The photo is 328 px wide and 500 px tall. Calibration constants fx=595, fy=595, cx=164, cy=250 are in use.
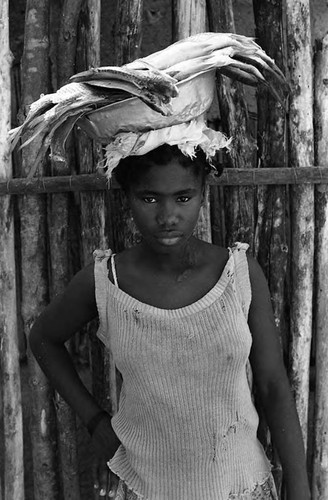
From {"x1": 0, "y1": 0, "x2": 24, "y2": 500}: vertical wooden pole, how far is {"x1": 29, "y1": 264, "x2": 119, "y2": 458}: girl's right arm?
0.23m

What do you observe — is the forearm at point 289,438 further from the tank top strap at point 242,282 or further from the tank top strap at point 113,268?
the tank top strap at point 113,268

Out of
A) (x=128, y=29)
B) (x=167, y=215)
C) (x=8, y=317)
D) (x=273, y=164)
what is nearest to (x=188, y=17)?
(x=128, y=29)

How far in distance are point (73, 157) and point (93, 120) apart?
1.77ft

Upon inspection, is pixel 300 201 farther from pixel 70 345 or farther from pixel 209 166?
pixel 70 345

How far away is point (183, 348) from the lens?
145 cm

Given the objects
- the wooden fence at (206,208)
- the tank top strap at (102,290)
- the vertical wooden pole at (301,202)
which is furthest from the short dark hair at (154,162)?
the vertical wooden pole at (301,202)

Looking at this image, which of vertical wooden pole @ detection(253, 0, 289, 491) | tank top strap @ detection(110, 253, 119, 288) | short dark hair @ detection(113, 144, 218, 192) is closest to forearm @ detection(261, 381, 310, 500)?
vertical wooden pole @ detection(253, 0, 289, 491)

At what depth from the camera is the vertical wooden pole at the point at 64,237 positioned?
183cm

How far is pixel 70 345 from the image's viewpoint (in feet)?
7.16

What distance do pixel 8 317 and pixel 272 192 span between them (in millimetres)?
Answer: 934

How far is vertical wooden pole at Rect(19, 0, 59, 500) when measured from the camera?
6.09 ft

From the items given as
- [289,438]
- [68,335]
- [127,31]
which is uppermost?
[127,31]

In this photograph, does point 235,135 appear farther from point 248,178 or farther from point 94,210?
point 94,210

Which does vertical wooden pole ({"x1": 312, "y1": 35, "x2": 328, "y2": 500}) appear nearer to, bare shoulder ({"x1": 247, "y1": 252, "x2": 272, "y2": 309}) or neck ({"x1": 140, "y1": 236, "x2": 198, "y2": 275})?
bare shoulder ({"x1": 247, "y1": 252, "x2": 272, "y2": 309})
